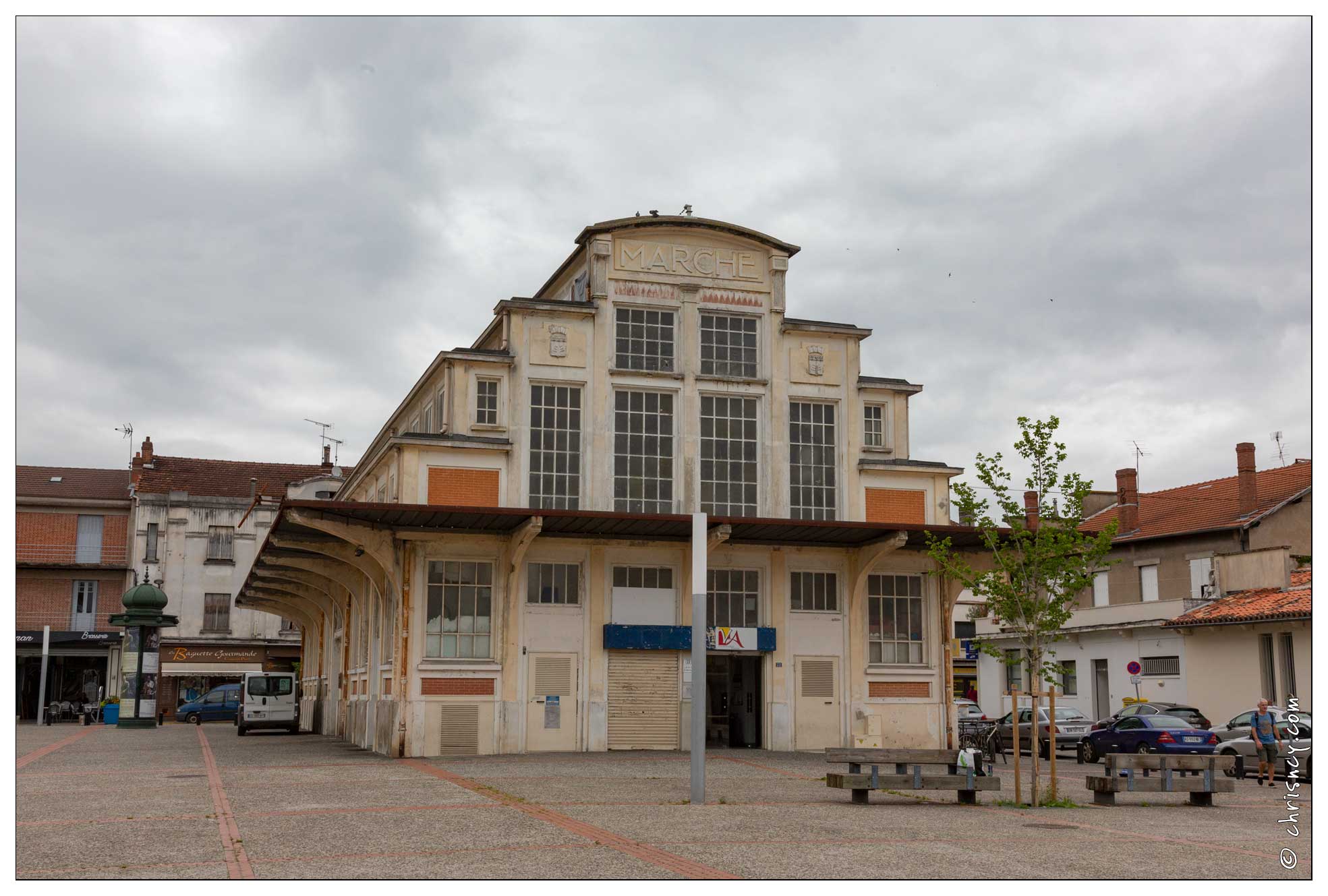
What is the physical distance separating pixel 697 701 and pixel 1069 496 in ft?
17.7

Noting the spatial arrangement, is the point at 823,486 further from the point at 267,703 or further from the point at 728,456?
the point at 267,703

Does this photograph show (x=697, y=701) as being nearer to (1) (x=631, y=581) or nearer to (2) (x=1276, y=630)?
(1) (x=631, y=581)

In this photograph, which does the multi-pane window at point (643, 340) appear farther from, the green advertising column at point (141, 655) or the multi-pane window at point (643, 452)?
the green advertising column at point (141, 655)

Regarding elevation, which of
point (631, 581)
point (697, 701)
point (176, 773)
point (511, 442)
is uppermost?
point (511, 442)

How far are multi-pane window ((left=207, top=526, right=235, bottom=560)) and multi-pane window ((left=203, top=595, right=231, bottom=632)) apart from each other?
1815mm

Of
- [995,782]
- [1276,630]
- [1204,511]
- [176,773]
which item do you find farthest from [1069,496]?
[1204,511]

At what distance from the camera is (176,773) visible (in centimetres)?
2198

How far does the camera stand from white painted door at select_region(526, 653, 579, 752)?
1097 inches

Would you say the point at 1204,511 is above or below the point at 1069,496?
above

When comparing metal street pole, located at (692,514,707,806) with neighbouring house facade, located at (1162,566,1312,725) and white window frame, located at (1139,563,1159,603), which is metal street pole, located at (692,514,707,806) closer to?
neighbouring house facade, located at (1162,566,1312,725)

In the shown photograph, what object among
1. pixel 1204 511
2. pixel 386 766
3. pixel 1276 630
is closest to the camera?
pixel 386 766

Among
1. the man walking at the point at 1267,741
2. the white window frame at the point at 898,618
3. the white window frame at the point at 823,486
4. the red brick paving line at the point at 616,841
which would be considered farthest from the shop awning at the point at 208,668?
the man walking at the point at 1267,741

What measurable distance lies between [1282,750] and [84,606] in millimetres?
52450

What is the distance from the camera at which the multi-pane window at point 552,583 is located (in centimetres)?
2847
